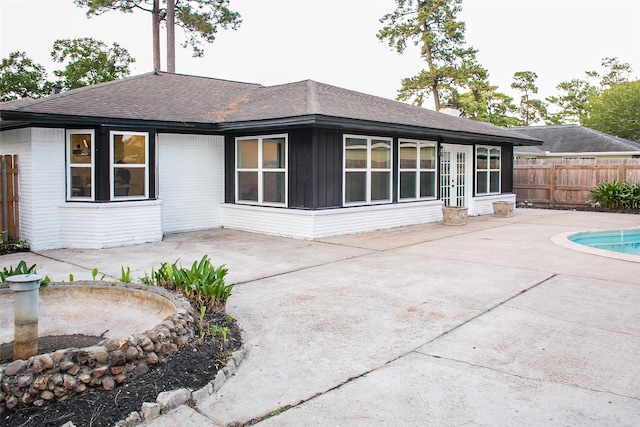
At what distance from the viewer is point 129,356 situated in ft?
11.6

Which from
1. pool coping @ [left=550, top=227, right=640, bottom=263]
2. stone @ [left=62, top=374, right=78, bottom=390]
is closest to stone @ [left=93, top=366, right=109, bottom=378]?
stone @ [left=62, top=374, right=78, bottom=390]

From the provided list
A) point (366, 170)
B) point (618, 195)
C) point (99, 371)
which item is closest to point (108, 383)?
point (99, 371)

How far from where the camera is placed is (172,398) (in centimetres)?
330

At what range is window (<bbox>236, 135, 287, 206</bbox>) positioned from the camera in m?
11.6

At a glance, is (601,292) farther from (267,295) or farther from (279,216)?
(279,216)

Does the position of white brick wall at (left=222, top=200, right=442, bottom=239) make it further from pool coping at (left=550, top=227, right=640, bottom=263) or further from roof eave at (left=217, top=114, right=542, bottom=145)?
pool coping at (left=550, top=227, right=640, bottom=263)

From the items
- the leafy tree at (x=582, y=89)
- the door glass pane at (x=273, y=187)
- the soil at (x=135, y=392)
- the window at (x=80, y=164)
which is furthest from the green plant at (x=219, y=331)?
the leafy tree at (x=582, y=89)

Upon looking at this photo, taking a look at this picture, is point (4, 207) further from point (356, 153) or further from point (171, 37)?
point (171, 37)

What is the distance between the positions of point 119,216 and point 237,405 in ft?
24.7

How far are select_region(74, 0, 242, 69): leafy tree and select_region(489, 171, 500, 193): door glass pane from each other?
14.4 metres

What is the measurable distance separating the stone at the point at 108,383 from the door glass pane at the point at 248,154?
8.93m

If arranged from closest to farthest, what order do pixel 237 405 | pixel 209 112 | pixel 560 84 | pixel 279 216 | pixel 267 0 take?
1. pixel 237 405
2. pixel 279 216
3. pixel 209 112
4. pixel 267 0
5. pixel 560 84

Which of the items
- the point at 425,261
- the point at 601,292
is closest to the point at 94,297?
the point at 425,261

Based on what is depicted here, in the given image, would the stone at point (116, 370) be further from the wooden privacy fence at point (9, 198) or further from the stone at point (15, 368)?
the wooden privacy fence at point (9, 198)
